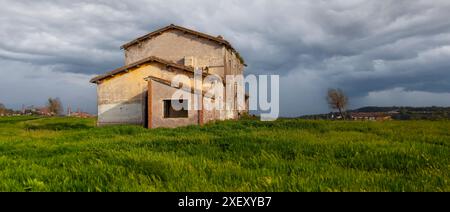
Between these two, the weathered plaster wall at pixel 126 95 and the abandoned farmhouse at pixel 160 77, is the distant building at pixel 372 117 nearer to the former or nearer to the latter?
the abandoned farmhouse at pixel 160 77

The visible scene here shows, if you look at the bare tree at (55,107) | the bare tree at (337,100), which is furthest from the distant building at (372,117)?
the bare tree at (55,107)

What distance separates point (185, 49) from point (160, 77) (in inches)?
227

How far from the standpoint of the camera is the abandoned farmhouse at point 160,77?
76.2 feet

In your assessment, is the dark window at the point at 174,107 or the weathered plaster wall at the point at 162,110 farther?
the dark window at the point at 174,107

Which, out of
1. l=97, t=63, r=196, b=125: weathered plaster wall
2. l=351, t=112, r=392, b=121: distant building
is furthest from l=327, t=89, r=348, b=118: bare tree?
l=97, t=63, r=196, b=125: weathered plaster wall

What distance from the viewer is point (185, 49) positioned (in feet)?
100.0

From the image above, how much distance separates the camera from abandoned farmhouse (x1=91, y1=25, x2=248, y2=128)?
23219 mm

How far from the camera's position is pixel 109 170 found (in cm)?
568

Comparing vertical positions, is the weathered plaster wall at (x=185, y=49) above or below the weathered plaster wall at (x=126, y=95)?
above

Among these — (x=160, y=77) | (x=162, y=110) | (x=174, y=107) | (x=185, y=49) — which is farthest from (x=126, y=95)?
(x=185, y=49)

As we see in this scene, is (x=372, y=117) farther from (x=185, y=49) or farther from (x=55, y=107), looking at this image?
(x=55, y=107)

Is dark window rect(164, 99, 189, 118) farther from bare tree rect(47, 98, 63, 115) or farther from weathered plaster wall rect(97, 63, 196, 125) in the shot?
bare tree rect(47, 98, 63, 115)
